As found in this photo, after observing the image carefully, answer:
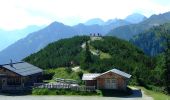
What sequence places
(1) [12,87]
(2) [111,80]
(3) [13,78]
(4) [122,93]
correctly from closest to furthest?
(4) [122,93]
(2) [111,80]
(1) [12,87]
(3) [13,78]

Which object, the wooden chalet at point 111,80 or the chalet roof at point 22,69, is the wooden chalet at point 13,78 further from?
the wooden chalet at point 111,80

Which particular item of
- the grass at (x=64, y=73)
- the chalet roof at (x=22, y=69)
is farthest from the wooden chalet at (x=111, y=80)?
the chalet roof at (x=22, y=69)

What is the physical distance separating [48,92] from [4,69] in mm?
13559

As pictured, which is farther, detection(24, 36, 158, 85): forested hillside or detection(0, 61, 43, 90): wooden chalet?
detection(24, 36, 158, 85): forested hillside

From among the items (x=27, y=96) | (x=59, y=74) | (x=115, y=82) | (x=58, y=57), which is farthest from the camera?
(x=58, y=57)

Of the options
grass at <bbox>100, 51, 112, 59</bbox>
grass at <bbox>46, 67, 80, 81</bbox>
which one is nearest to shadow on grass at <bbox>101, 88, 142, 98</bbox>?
grass at <bbox>46, 67, 80, 81</bbox>

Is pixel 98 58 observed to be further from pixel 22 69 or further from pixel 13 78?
pixel 13 78

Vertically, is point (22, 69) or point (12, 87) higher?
point (22, 69)

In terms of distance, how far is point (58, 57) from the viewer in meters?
127

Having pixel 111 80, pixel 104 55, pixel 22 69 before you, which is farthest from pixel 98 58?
pixel 111 80

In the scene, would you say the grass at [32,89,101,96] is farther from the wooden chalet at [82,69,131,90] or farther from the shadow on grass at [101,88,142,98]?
the wooden chalet at [82,69,131,90]

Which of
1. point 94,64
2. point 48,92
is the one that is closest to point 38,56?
point 94,64

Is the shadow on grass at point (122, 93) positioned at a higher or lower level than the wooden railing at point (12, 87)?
lower

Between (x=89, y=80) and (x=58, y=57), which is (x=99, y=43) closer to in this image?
(x=58, y=57)
